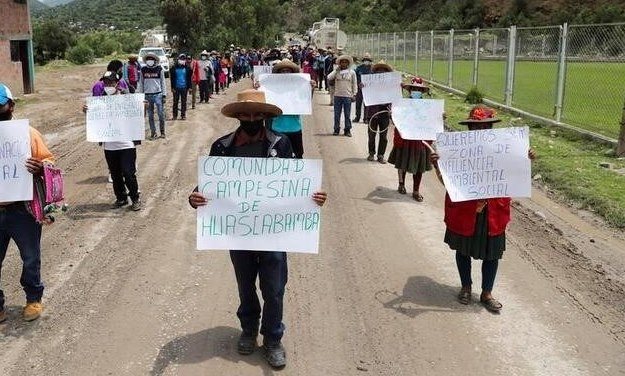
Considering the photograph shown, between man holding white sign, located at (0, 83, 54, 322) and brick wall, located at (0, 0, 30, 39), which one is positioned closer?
man holding white sign, located at (0, 83, 54, 322)

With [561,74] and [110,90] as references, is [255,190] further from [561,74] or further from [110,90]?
[561,74]

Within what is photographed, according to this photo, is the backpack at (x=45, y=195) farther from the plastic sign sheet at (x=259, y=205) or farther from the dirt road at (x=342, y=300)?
the plastic sign sheet at (x=259, y=205)

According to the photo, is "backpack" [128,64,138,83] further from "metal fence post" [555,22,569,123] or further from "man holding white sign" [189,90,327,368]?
"man holding white sign" [189,90,327,368]

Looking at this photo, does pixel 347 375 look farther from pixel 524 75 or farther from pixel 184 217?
pixel 524 75

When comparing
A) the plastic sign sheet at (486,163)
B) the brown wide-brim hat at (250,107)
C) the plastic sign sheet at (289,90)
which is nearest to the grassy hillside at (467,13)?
the plastic sign sheet at (289,90)

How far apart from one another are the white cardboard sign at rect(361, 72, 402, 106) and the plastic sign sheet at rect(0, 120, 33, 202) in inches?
293

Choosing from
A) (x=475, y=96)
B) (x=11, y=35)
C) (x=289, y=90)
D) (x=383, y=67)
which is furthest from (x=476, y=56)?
(x=11, y=35)

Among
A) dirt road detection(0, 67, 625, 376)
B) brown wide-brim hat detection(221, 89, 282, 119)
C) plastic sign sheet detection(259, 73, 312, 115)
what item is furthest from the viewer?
plastic sign sheet detection(259, 73, 312, 115)

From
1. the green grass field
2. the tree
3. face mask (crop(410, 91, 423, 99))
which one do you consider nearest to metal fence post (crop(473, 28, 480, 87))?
the green grass field

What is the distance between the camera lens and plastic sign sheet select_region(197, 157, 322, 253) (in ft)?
14.3

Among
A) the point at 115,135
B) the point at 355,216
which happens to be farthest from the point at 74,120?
the point at 355,216

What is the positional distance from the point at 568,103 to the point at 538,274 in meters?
13.2

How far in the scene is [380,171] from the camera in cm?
1111

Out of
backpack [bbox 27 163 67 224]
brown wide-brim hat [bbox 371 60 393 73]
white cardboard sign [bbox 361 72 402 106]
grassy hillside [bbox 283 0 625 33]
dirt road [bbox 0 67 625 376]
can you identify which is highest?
grassy hillside [bbox 283 0 625 33]
